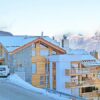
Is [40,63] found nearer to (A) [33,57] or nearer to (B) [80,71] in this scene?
(A) [33,57]

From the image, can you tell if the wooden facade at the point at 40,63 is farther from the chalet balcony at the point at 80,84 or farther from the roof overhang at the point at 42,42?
the chalet balcony at the point at 80,84

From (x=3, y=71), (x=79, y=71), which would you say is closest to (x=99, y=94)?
(x=79, y=71)

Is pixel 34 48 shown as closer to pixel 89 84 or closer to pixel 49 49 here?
pixel 49 49

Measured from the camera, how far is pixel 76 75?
27.5m

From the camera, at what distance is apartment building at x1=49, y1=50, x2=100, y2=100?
84.7ft

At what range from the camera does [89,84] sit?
2898 centimetres

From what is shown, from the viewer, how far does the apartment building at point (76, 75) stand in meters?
25.8

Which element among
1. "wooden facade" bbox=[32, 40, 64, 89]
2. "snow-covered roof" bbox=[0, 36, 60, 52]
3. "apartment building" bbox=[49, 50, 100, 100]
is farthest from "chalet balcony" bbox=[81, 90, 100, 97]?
"snow-covered roof" bbox=[0, 36, 60, 52]

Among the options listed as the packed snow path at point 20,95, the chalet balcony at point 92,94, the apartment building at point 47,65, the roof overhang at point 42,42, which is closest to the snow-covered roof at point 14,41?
the apartment building at point 47,65

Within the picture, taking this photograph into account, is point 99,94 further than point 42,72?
Yes

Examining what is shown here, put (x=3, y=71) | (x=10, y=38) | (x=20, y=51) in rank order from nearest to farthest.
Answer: (x=3, y=71) < (x=20, y=51) < (x=10, y=38)

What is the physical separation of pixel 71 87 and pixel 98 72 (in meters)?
5.08

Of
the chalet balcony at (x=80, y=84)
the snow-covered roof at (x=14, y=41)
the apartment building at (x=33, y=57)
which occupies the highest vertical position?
the snow-covered roof at (x=14, y=41)

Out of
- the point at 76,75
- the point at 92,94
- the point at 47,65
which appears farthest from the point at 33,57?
the point at 92,94
